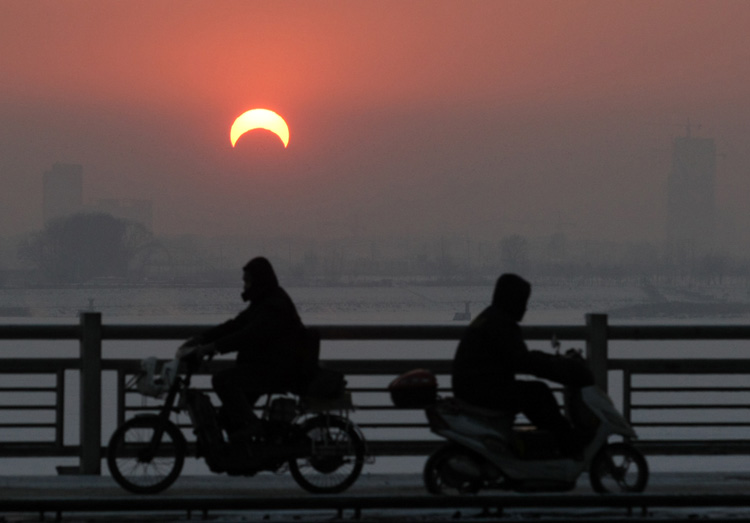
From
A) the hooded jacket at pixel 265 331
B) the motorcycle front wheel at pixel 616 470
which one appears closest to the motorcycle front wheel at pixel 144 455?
the hooded jacket at pixel 265 331

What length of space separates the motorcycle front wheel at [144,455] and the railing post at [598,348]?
11.6 feet

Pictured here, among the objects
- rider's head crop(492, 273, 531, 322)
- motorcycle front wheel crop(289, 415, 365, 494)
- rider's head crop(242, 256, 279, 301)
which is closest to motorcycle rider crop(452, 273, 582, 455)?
rider's head crop(492, 273, 531, 322)

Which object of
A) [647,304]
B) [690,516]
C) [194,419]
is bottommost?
[690,516]

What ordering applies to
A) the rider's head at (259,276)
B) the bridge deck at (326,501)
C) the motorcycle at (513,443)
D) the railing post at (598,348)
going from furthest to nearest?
the railing post at (598,348) → the rider's head at (259,276) → the motorcycle at (513,443) → the bridge deck at (326,501)

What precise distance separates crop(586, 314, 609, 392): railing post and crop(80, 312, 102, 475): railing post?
4.01m

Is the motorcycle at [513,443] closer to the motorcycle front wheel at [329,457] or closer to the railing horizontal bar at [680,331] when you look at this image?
the motorcycle front wheel at [329,457]

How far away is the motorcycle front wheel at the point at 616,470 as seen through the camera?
27.6 ft

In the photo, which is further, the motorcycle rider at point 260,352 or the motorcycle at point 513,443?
the motorcycle rider at point 260,352

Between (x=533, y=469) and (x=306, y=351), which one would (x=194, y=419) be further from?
(x=533, y=469)

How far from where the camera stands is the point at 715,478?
9969mm

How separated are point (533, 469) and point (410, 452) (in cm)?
184

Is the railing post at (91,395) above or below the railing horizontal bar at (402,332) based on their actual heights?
below

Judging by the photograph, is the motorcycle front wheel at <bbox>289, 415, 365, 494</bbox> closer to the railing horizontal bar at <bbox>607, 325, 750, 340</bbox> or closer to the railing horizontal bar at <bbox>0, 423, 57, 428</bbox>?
the railing horizontal bar at <bbox>0, 423, 57, 428</bbox>

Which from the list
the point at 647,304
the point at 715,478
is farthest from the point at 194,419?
the point at 647,304
